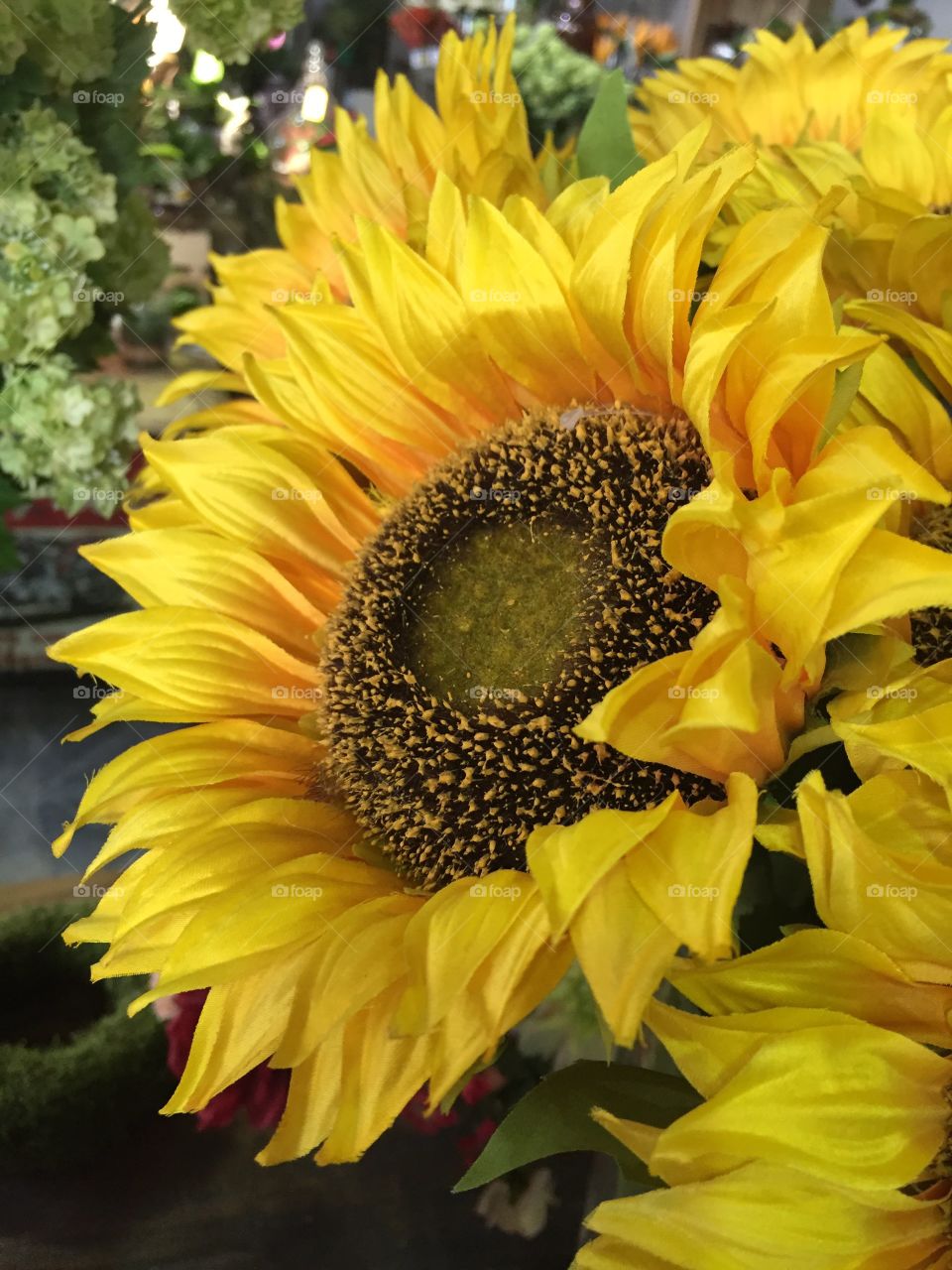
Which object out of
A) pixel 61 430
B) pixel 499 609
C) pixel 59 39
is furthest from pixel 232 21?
pixel 499 609

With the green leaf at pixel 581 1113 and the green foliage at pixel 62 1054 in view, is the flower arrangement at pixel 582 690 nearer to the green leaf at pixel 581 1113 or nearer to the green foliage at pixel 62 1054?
the green leaf at pixel 581 1113

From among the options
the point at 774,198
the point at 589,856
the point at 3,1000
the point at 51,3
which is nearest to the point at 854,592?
the point at 589,856

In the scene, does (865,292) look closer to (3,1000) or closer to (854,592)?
(854,592)

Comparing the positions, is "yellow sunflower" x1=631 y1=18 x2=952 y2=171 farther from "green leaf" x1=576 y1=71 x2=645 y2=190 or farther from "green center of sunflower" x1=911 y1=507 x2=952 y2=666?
"green center of sunflower" x1=911 y1=507 x2=952 y2=666

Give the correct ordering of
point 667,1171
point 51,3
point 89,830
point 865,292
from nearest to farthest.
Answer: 1. point 667,1171
2. point 865,292
3. point 51,3
4. point 89,830

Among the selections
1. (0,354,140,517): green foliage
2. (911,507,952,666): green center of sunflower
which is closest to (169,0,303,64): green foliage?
(0,354,140,517): green foliage

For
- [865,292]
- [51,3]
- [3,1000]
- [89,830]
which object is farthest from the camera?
[89,830]

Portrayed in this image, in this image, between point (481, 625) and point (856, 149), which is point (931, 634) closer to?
point (481, 625)
